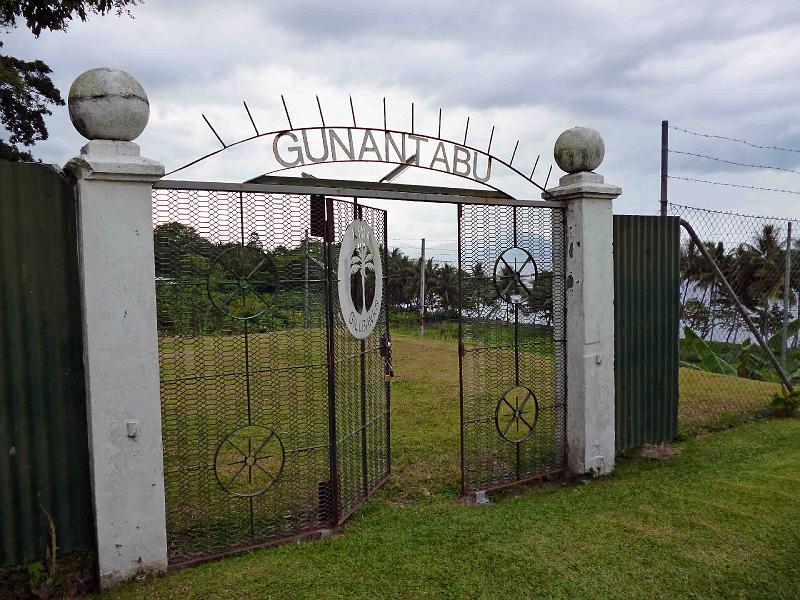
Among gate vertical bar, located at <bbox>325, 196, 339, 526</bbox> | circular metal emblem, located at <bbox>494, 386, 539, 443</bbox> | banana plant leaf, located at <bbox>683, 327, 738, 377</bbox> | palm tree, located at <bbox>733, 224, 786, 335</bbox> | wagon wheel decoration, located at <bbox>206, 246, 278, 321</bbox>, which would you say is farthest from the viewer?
palm tree, located at <bbox>733, 224, 786, 335</bbox>

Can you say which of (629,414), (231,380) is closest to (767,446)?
(629,414)

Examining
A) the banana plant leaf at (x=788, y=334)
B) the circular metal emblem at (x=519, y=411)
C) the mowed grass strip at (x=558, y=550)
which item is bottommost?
the mowed grass strip at (x=558, y=550)

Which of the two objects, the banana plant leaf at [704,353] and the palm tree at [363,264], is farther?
the banana plant leaf at [704,353]

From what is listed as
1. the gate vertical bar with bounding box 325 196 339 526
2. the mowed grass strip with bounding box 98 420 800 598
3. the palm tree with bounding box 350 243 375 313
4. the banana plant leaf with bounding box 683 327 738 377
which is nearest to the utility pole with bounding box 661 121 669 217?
the banana plant leaf with bounding box 683 327 738 377

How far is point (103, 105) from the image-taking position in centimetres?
303

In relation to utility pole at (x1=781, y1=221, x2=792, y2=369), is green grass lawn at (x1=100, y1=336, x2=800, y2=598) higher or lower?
lower

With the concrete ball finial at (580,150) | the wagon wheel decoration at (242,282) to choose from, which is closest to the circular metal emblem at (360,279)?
the wagon wheel decoration at (242,282)

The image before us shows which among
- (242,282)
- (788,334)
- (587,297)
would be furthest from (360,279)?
(788,334)

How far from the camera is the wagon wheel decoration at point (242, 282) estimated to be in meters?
3.35

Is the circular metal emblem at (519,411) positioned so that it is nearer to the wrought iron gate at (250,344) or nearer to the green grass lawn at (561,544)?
the green grass lawn at (561,544)

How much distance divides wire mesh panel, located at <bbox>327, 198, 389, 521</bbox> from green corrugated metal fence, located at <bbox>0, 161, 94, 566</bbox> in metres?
1.43

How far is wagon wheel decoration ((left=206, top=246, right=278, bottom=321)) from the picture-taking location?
335 centimetres

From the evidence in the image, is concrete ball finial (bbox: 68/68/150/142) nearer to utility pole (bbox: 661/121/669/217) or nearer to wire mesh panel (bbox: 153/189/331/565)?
wire mesh panel (bbox: 153/189/331/565)

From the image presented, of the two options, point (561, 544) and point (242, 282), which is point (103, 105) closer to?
point (242, 282)
